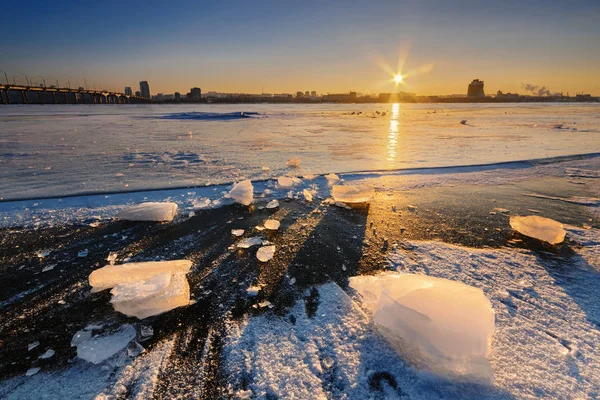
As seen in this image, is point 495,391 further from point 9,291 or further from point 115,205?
point 115,205

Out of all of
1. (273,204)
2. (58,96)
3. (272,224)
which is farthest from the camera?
(58,96)

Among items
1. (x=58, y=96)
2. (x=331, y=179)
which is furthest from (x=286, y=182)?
(x=58, y=96)

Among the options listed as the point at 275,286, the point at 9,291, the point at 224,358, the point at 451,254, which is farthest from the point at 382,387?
the point at 9,291

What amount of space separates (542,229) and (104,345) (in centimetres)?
331

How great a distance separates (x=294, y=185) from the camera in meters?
4.39

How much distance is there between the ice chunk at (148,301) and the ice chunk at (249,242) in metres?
0.79

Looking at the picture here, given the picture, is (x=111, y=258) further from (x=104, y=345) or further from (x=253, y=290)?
(x=253, y=290)

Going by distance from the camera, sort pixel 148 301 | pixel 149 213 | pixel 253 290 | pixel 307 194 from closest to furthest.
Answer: pixel 148 301, pixel 253 290, pixel 149 213, pixel 307 194

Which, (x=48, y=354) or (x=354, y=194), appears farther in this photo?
(x=354, y=194)

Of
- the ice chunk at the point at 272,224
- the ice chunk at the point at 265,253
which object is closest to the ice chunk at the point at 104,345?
the ice chunk at the point at 265,253

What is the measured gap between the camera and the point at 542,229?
2.54 meters

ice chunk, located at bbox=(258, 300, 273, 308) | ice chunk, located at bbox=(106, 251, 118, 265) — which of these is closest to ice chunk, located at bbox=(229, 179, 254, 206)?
ice chunk, located at bbox=(106, 251, 118, 265)

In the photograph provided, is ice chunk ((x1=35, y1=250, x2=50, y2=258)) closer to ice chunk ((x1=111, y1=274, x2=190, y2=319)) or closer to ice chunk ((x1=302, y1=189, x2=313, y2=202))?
ice chunk ((x1=111, y1=274, x2=190, y2=319))

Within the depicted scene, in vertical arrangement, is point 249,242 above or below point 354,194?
below
